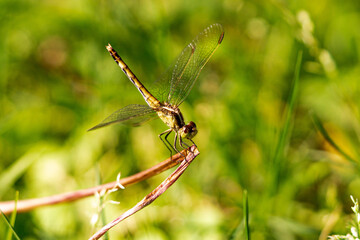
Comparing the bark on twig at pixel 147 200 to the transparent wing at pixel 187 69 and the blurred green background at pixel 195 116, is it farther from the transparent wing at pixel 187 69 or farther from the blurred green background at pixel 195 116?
the transparent wing at pixel 187 69

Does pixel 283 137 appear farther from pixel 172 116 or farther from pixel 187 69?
pixel 187 69

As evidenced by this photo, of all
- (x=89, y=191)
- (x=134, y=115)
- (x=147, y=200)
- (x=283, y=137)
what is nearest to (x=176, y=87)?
(x=134, y=115)

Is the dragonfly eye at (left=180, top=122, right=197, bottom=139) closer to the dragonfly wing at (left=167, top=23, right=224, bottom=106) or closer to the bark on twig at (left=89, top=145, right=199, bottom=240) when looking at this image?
the dragonfly wing at (left=167, top=23, right=224, bottom=106)

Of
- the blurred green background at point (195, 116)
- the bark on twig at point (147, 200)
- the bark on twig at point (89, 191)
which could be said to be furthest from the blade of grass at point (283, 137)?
the bark on twig at point (147, 200)

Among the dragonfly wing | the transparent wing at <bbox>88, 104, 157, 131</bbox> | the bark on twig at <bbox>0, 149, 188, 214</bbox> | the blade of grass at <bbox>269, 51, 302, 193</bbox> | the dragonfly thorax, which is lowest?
the blade of grass at <bbox>269, 51, 302, 193</bbox>

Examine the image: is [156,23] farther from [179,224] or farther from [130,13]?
[179,224]

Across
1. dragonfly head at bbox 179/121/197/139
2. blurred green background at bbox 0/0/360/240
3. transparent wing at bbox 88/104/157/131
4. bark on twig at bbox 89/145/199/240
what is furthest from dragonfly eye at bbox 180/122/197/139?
bark on twig at bbox 89/145/199/240
